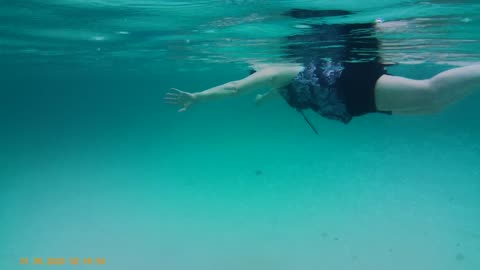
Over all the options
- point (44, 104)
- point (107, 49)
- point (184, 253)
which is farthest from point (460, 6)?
point (44, 104)

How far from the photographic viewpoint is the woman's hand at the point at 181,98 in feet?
21.1

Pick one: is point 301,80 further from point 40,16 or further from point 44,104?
point 44,104

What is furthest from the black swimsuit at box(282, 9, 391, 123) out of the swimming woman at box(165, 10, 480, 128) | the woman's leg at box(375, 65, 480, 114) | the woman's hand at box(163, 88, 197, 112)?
the woman's hand at box(163, 88, 197, 112)

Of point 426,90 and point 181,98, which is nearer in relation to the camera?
point 426,90

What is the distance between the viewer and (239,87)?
6879mm

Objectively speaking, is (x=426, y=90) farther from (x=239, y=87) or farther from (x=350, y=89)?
(x=239, y=87)

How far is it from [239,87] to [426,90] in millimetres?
2985

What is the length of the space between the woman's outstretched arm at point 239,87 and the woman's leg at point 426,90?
5.59 ft

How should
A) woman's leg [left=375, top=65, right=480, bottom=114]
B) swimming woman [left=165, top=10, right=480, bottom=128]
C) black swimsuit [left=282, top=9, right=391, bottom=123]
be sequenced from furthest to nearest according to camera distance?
1. black swimsuit [left=282, top=9, right=391, bottom=123]
2. swimming woman [left=165, top=10, right=480, bottom=128]
3. woman's leg [left=375, top=65, right=480, bottom=114]

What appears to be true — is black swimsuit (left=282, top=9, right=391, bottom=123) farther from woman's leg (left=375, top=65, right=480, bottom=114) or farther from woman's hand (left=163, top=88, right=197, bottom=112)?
woman's hand (left=163, top=88, right=197, bottom=112)

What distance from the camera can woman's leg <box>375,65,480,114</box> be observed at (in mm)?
5891

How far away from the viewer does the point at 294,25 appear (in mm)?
10844

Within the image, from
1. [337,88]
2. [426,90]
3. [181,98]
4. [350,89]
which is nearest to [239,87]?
[181,98]

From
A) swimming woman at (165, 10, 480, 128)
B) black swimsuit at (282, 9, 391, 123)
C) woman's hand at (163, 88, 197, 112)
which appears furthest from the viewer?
black swimsuit at (282, 9, 391, 123)
